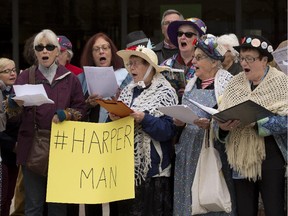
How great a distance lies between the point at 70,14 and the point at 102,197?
25.2 feet

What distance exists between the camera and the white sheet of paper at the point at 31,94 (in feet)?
19.9

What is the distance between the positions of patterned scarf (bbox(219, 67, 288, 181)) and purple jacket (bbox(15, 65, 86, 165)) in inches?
57.2

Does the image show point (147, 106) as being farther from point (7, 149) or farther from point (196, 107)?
point (7, 149)

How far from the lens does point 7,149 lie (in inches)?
280

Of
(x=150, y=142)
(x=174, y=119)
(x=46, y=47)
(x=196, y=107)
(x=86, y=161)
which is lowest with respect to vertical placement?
(x=86, y=161)

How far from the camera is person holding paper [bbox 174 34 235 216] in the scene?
5.95 meters

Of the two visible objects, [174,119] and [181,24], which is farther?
[181,24]

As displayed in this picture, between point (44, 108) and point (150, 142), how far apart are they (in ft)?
3.35

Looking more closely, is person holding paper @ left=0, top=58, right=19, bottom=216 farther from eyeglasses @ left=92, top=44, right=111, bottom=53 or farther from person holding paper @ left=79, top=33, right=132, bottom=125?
eyeglasses @ left=92, top=44, right=111, bottom=53

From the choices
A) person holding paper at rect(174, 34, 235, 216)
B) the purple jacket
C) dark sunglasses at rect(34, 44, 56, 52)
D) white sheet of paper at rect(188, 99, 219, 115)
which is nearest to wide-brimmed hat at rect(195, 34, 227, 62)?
person holding paper at rect(174, 34, 235, 216)

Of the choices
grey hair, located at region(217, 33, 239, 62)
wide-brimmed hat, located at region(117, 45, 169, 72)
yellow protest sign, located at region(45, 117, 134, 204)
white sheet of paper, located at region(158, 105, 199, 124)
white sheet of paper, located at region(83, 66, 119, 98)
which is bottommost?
yellow protest sign, located at region(45, 117, 134, 204)

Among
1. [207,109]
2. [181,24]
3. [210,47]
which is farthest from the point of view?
[181,24]

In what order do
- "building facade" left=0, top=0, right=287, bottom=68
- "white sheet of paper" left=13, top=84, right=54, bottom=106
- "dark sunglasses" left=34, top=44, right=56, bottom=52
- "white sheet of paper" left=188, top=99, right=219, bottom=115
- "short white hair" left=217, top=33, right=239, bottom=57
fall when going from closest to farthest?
1. "white sheet of paper" left=188, top=99, right=219, bottom=115
2. "white sheet of paper" left=13, top=84, right=54, bottom=106
3. "dark sunglasses" left=34, top=44, right=56, bottom=52
4. "short white hair" left=217, top=33, right=239, bottom=57
5. "building facade" left=0, top=0, right=287, bottom=68

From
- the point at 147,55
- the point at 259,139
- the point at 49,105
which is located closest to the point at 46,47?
the point at 49,105
